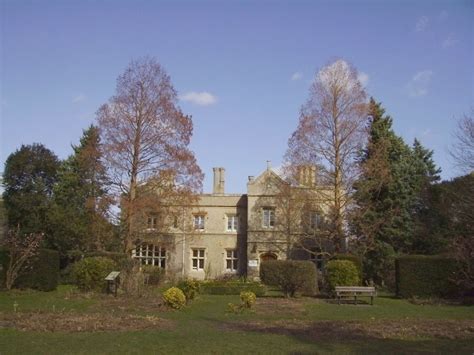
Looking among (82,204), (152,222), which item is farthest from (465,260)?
(82,204)

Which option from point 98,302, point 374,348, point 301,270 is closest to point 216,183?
point 301,270

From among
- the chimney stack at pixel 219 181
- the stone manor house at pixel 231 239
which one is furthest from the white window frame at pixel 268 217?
the chimney stack at pixel 219 181

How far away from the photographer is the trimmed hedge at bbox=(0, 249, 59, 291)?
67.8 ft

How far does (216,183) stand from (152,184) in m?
14.7

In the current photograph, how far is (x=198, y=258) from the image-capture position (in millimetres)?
38500

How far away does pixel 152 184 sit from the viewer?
Answer: 26.7 metres

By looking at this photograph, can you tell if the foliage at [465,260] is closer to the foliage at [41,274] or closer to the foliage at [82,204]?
the foliage at [41,274]

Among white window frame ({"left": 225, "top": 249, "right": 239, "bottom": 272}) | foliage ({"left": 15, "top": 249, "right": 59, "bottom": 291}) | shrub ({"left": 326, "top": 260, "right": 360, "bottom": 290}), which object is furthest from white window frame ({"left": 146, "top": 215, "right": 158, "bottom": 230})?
shrub ({"left": 326, "top": 260, "right": 360, "bottom": 290})

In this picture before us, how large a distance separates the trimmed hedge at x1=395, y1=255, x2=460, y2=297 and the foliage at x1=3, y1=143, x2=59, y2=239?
23289 millimetres

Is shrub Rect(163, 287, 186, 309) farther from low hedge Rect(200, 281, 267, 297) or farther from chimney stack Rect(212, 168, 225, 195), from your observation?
chimney stack Rect(212, 168, 225, 195)

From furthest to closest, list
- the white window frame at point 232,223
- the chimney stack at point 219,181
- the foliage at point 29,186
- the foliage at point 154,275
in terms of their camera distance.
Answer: the chimney stack at point 219,181 < the white window frame at point 232,223 < the foliage at point 29,186 < the foliage at point 154,275

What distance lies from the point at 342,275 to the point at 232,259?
1760 centimetres

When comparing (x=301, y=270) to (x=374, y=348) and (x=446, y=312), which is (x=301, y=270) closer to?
(x=446, y=312)

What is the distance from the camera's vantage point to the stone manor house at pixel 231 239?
35719 millimetres
